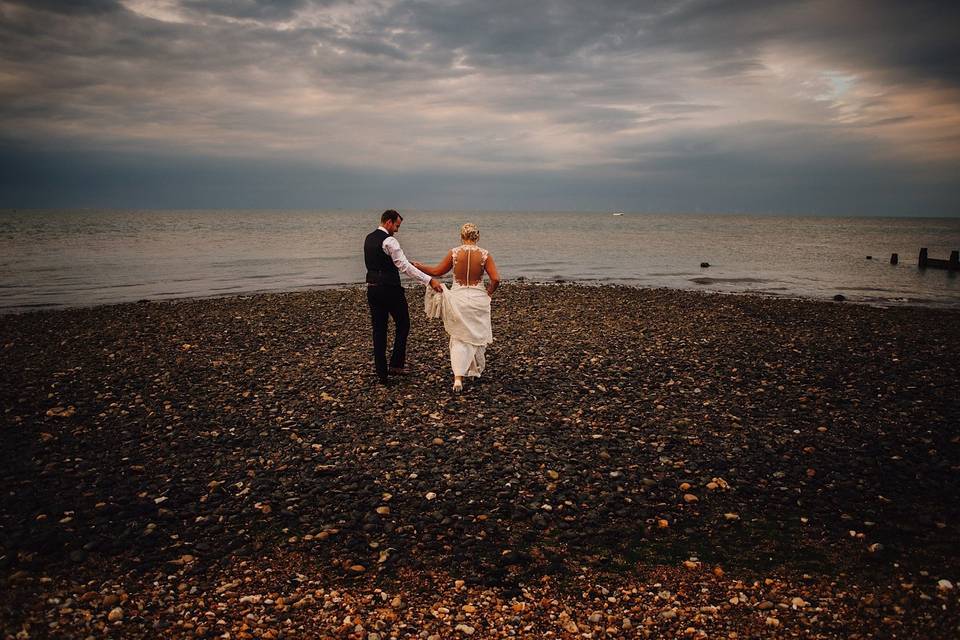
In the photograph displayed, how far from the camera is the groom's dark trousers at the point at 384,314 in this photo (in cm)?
1147

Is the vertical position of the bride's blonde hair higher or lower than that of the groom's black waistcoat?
higher

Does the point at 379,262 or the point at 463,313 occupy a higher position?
the point at 379,262

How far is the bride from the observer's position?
1144 centimetres

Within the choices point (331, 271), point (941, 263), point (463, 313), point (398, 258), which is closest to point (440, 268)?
point (398, 258)

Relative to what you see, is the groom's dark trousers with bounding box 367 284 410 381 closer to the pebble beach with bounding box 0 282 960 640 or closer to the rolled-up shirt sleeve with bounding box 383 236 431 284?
the rolled-up shirt sleeve with bounding box 383 236 431 284

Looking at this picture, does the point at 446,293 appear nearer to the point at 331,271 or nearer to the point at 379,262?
the point at 379,262

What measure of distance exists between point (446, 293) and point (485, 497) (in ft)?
17.3

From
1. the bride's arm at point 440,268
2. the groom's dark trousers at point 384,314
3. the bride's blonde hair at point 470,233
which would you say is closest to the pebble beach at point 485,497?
the groom's dark trousers at point 384,314

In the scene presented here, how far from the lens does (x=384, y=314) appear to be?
11.9 metres

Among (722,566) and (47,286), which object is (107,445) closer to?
(722,566)

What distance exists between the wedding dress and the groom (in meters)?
0.36

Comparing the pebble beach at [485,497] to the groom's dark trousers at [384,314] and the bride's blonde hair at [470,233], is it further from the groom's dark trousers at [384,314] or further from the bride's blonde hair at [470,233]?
the bride's blonde hair at [470,233]

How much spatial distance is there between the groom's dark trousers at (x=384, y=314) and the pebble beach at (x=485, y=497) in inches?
31.7

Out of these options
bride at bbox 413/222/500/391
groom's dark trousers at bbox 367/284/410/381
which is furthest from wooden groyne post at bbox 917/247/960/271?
groom's dark trousers at bbox 367/284/410/381
